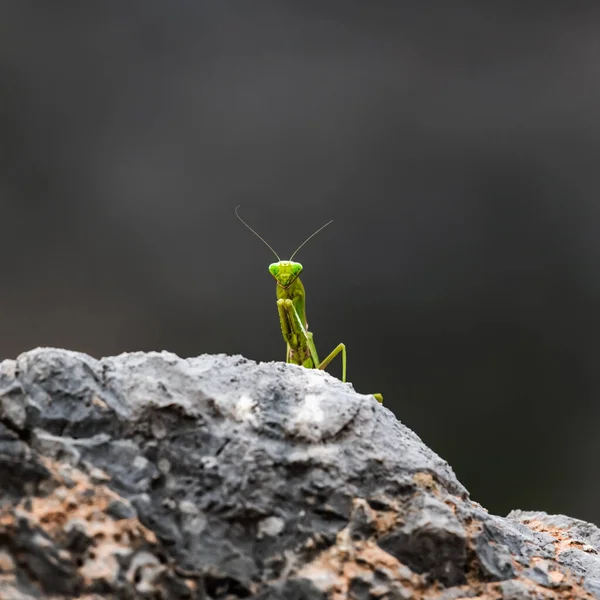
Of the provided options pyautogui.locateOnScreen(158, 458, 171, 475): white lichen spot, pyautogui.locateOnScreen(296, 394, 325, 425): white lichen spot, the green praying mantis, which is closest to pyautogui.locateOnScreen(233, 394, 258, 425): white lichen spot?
pyautogui.locateOnScreen(296, 394, 325, 425): white lichen spot

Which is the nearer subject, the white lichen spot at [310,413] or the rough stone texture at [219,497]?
the rough stone texture at [219,497]

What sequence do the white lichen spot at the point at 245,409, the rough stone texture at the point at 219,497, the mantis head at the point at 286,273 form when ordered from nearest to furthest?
the rough stone texture at the point at 219,497, the white lichen spot at the point at 245,409, the mantis head at the point at 286,273

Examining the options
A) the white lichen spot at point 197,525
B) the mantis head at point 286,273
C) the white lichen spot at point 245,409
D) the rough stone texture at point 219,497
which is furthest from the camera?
the mantis head at point 286,273

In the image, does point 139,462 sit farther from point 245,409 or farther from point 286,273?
point 286,273

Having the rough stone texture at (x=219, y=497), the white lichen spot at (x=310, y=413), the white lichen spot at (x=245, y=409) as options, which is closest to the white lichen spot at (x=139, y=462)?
the rough stone texture at (x=219, y=497)

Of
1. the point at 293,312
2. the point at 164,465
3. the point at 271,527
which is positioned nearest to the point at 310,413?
the point at 271,527

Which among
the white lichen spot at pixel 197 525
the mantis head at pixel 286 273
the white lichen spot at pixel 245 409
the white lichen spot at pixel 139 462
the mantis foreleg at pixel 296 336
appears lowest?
the white lichen spot at pixel 197 525

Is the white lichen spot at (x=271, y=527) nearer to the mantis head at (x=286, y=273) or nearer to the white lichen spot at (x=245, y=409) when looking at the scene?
the white lichen spot at (x=245, y=409)

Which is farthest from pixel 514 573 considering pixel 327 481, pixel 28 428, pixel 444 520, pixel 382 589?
pixel 28 428
